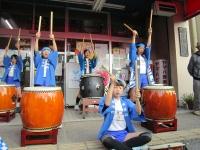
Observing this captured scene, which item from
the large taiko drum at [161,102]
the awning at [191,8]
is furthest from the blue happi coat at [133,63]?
the awning at [191,8]

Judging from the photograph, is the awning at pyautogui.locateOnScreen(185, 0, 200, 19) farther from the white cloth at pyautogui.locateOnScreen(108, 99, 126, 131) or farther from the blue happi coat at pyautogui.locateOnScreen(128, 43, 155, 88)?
the white cloth at pyautogui.locateOnScreen(108, 99, 126, 131)

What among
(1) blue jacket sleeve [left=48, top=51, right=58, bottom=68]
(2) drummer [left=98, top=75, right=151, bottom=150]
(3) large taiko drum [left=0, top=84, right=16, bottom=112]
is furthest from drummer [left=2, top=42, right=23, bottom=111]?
(2) drummer [left=98, top=75, right=151, bottom=150]

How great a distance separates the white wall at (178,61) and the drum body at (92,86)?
286 cm

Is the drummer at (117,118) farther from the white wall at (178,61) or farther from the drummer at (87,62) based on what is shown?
the white wall at (178,61)

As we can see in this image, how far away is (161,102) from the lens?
451 cm

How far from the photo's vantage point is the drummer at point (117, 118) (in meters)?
3.33

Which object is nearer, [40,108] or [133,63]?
[40,108]

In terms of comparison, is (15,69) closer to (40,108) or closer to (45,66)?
(45,66)

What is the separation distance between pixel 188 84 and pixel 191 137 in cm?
407

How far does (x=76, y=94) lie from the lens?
7855 millimetres

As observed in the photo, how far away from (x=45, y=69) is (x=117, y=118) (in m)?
2.12

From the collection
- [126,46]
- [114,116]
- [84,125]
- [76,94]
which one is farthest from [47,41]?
[114,116]

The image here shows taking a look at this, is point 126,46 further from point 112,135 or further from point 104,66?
point 112,135

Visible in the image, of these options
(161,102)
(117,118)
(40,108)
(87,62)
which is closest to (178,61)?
(87,62)
